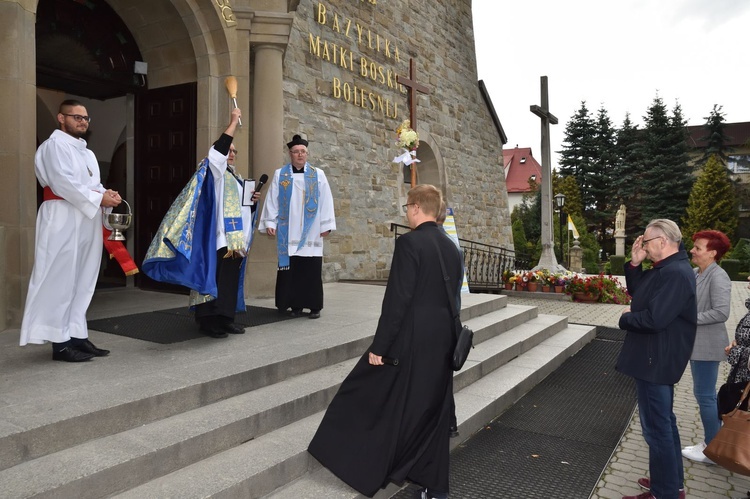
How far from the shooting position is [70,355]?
3713 millimetres

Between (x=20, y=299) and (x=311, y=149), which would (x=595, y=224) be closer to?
(x=311, y=149)

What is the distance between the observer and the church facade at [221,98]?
15.4 ft

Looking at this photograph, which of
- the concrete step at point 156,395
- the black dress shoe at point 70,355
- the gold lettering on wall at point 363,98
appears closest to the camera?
the concrete step at point 156,395

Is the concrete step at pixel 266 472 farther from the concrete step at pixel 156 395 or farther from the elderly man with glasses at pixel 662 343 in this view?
the elderly man with glasses at pixel 662 343

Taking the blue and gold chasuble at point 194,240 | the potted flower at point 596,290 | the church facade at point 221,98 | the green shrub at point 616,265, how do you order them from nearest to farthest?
the blue and gold chasuble at point 194,240, the church facade at point 221,98, the potted flower at point 596,290, the green shrub at point 616,265

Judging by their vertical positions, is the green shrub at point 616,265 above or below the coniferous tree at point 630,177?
below

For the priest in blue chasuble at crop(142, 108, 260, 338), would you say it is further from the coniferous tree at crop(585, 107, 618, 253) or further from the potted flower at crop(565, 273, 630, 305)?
the coniferous tree at crop(585, 107, 618, 253)

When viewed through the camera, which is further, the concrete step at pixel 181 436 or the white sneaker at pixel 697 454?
the white sneaker at pixel 697 454

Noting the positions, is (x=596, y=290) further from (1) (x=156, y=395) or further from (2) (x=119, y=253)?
(1) (x=156, y=395)

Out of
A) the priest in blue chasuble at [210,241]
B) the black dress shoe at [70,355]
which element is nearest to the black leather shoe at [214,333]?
the priest in blue chasuble at [210,241]

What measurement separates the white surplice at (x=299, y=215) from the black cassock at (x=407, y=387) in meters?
2.88

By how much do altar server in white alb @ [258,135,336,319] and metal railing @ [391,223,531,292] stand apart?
5528 mm

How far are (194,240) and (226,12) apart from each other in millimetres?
3626

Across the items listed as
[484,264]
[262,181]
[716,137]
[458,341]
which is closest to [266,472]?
[458,341]
